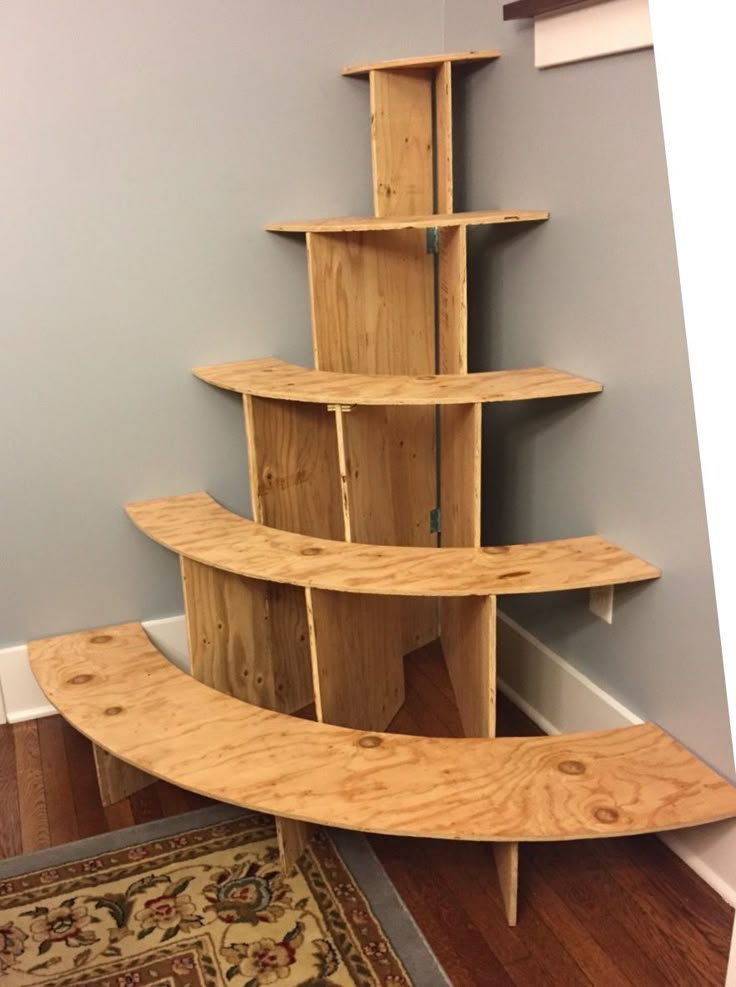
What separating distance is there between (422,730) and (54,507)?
40.9 inches

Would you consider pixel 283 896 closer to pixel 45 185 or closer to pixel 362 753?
pixel 362 753

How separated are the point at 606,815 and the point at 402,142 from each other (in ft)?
5.05

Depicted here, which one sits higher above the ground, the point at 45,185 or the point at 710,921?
the point at 45,185

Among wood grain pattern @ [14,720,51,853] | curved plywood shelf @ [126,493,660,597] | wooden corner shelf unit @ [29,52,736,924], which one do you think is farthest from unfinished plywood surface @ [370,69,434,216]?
wood grain pattern @ [14,720,51,853]

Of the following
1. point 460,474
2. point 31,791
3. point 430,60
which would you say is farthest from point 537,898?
point 430,60

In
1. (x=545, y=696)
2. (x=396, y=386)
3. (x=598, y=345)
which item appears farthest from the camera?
(x=545, y=696)

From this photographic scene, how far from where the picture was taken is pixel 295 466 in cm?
227

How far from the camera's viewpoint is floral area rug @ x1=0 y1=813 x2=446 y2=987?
1.58m

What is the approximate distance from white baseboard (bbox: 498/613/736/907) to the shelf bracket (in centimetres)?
17

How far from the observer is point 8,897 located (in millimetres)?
1779

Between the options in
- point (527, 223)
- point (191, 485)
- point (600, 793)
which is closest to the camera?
point (600, 793)

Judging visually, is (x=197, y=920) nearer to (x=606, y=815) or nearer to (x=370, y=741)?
(x=370, y=741)

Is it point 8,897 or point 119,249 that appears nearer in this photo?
point 8,897

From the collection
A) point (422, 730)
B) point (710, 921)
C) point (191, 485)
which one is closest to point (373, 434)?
point (191, 485)
